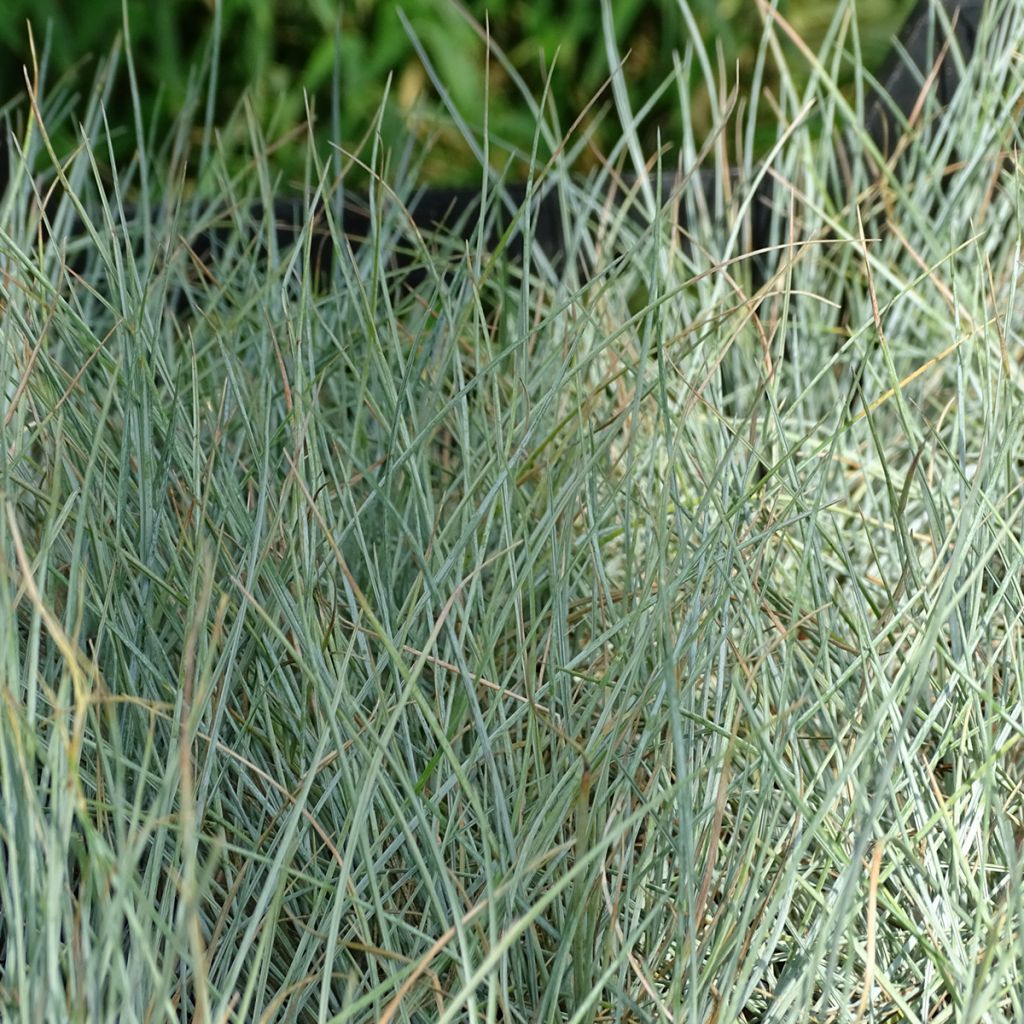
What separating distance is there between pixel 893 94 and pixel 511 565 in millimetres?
790

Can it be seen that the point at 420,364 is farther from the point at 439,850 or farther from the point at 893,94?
the point at 893,94

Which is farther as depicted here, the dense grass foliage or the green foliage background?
the green foliage background

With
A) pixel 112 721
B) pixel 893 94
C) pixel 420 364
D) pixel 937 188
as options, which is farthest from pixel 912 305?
pixel 112 721

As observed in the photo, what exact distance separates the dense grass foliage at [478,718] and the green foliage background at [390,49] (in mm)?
847

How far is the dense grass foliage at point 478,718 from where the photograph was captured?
0.46 metres

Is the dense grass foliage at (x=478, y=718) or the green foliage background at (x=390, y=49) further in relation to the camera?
the green foliage background at (x=390, y=49)

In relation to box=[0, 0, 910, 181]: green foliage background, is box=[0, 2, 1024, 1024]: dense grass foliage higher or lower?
lower

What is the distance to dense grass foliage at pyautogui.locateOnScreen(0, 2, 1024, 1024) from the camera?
1.52 feet

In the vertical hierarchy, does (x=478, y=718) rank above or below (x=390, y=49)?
below

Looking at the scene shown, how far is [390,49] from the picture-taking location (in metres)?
1.54

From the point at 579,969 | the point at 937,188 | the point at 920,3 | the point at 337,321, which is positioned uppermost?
the point at 920,3

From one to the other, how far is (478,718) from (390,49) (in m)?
1.22

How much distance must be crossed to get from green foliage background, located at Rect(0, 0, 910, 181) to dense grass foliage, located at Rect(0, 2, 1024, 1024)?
847 mm

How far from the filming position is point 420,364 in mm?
755
